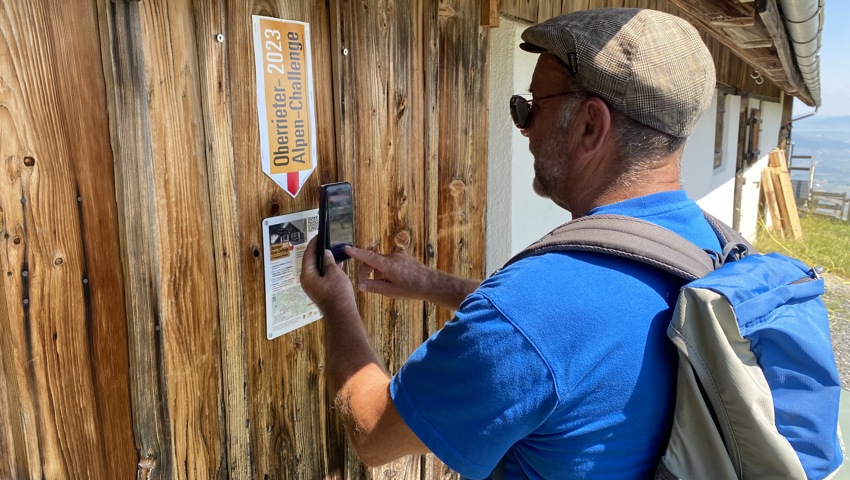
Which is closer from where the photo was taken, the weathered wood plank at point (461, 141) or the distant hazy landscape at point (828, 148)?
the weathered wood plank at point (461, 141)

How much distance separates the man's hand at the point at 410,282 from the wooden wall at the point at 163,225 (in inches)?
3.9

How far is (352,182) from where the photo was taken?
68.9 inches

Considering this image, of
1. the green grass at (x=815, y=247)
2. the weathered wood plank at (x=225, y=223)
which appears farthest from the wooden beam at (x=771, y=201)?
the weathered wood plank at (x=225, y=223)

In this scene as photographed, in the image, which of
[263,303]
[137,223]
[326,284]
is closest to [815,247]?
[326,284]

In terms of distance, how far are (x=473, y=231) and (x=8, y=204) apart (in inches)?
64.9

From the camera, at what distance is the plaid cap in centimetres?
121

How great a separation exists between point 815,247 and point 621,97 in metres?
12.1

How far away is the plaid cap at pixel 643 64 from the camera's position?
3.97 feet

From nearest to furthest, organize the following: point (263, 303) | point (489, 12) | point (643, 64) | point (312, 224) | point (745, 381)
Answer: point (745, 381)
point (643, 64)
point (263, 303)
point (312, 224)
point (489, 12)

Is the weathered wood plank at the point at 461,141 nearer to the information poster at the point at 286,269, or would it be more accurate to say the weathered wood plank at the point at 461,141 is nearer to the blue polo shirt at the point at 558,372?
the information poster at the point at 286,269

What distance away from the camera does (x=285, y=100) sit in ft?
4.93

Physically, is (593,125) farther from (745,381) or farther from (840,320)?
(840,320)

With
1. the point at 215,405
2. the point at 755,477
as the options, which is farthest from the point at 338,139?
the point at 755,477

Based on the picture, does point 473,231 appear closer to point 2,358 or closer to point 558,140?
point 558,140
